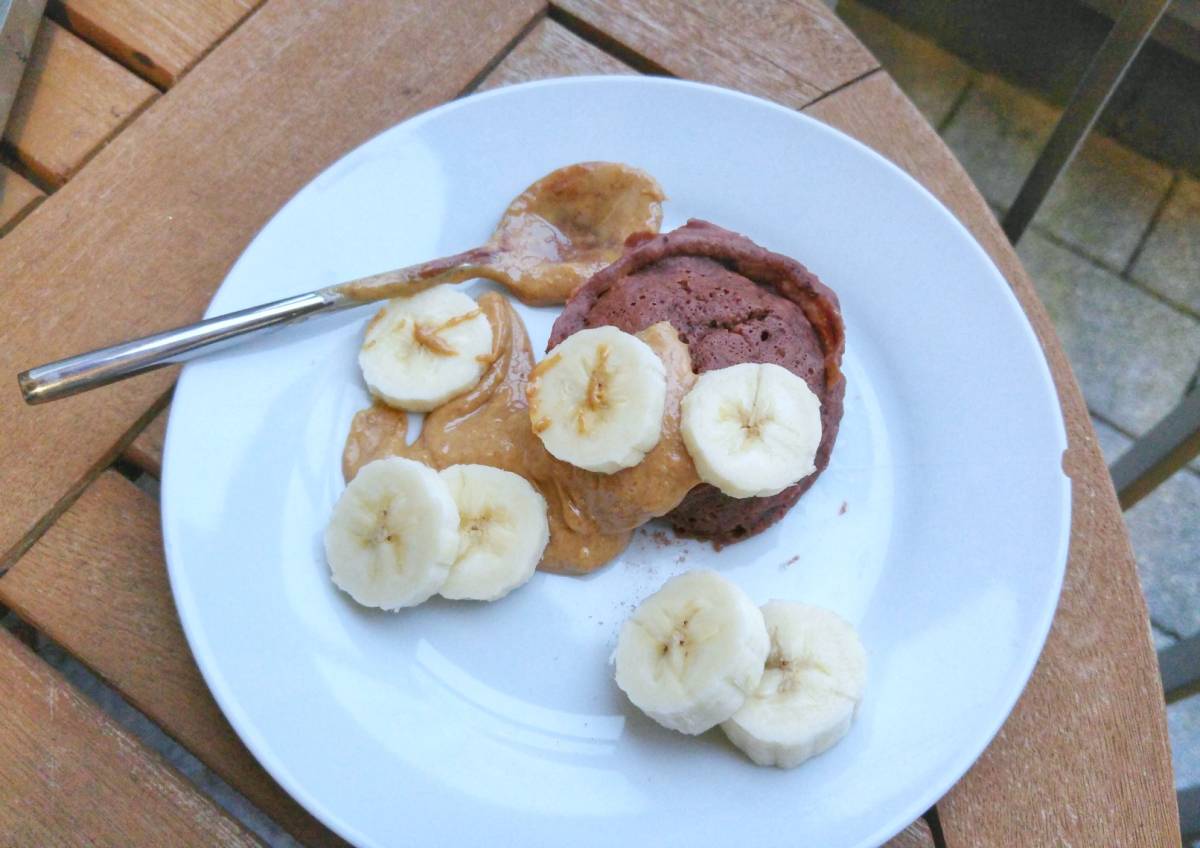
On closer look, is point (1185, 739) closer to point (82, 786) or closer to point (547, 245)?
point (547, 245)

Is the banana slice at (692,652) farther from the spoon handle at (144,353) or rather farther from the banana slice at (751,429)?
the spoon handle at (144,353)

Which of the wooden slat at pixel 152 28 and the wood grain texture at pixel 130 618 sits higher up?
the wooden slat at pixel 152 28

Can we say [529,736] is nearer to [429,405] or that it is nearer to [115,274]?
[429,405]

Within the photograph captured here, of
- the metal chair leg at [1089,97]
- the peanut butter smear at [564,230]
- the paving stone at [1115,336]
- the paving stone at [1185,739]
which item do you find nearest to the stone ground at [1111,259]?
the paving stone at [1115,336]

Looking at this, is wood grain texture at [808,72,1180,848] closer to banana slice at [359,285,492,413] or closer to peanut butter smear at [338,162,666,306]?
peanut butter smear at [338,162,666,306]

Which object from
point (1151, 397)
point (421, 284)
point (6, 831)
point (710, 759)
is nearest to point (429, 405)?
point (421, 284)

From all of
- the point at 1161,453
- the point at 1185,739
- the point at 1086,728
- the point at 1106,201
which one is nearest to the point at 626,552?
the point at 1086,728

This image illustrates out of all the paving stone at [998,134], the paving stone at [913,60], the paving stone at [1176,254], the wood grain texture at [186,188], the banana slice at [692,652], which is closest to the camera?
the banana slice at [692,652]
